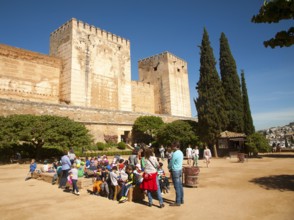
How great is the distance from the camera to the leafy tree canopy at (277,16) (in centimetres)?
614

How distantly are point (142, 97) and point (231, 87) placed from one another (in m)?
17.6

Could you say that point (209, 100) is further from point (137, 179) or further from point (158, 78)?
point (158, 78)

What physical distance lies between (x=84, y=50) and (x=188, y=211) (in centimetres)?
2579

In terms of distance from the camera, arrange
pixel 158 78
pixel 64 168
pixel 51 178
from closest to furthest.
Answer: pixel 64 168, pixel 51 178, pixel 158 78

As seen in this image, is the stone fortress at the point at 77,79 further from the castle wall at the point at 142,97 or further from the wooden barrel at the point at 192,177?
the wooden barrel at the point at 192,177

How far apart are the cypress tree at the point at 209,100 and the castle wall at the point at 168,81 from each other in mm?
16928

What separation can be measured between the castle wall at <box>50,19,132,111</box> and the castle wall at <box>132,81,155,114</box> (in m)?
5.13

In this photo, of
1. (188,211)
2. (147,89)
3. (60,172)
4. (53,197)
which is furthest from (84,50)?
(188,211)

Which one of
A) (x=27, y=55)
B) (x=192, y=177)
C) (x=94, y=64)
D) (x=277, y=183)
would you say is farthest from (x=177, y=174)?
(x=27, y=55)

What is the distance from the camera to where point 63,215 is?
15.7 feet

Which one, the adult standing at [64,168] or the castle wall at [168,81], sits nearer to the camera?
the adult standing at [64,168]

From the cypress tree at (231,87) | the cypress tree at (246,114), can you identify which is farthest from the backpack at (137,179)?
the cypress tree at (246,114)

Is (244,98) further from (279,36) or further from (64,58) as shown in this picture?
(64,58)

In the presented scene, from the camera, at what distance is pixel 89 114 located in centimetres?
2436
